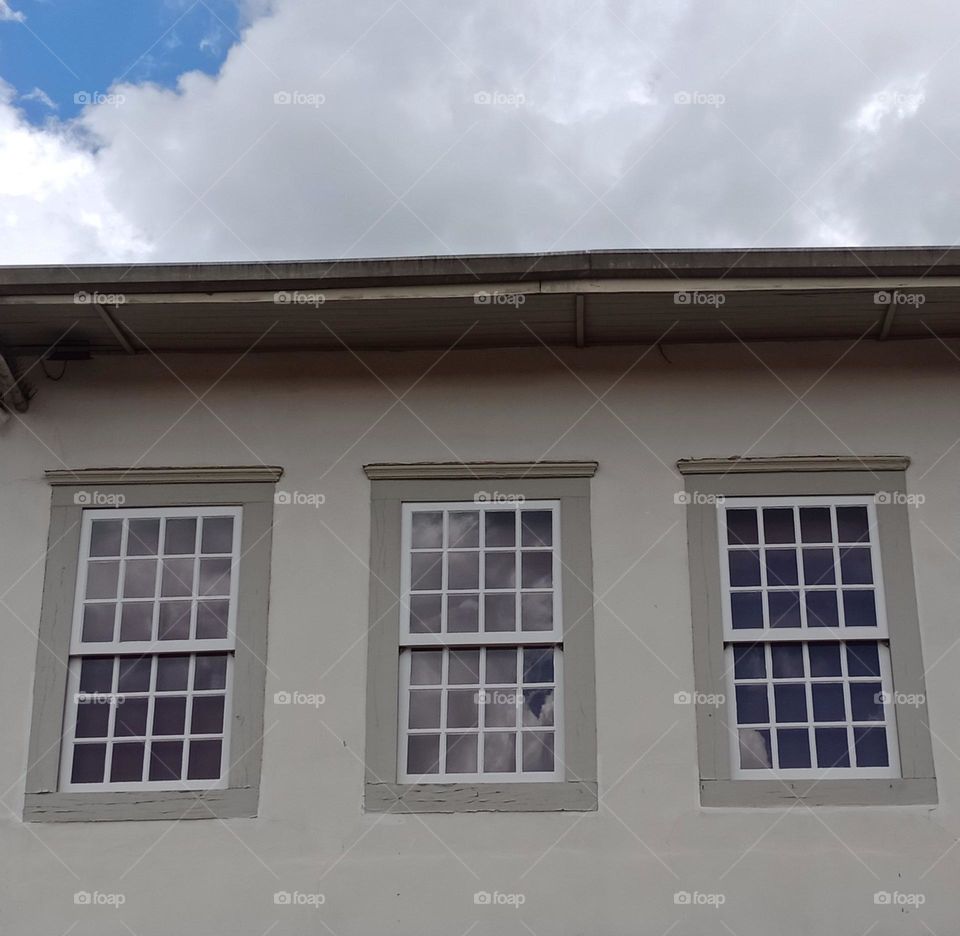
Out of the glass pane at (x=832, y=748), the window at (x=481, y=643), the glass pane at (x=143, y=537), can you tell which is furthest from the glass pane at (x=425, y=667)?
the glass pane at (x=832, y=748)

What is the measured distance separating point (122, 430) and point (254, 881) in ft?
10.3

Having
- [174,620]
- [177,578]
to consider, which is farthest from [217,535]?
[174,620]

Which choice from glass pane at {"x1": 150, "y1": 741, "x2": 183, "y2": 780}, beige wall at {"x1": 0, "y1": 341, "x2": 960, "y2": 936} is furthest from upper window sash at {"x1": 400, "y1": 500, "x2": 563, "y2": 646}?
glass pane at {"x1": 150, "y1": 741, "x2": 183, "y2": 780}

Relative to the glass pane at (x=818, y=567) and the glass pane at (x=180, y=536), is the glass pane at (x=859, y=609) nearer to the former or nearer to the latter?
the glass pane at (x=818, y=567)

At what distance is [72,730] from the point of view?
9062mm

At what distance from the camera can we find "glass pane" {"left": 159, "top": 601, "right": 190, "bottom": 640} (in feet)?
30.2

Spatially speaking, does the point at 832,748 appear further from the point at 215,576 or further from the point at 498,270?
the point at 215,576

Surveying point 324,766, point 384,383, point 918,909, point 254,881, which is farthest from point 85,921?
point 918,909

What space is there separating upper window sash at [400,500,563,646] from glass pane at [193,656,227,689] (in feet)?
3.81

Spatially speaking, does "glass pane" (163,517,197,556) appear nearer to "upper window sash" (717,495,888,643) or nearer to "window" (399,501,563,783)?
"window" (399,501,563,783)

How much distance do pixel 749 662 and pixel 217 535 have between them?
11.7 feet

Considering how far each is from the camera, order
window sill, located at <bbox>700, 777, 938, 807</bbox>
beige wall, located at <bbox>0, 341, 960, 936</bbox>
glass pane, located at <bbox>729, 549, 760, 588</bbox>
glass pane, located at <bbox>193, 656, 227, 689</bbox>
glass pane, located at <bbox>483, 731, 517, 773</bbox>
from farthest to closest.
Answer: glass pane, located at <bbox>729, 549, 760, 588</bbox>, glass pane, located at <bbox>193, 656, 227, 689</bbox>, glass pane, located at <bbox>483, 731, 517, 773</bbox>, window sill, located at <bbox>700, 777, 938, 807</bbox>, beige wall, located at <bbox>0, 341, 960, 936</bbox>

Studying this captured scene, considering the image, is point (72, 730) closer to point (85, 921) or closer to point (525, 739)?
point (85, 921)

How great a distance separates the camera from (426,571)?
931 centimetres
